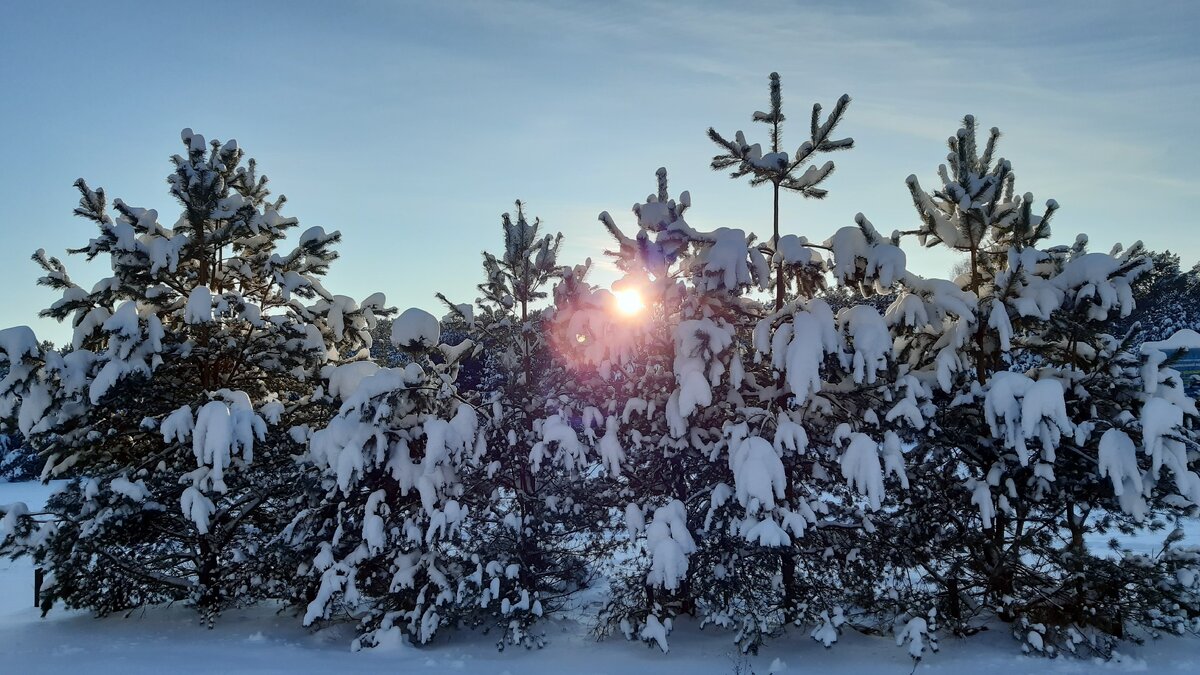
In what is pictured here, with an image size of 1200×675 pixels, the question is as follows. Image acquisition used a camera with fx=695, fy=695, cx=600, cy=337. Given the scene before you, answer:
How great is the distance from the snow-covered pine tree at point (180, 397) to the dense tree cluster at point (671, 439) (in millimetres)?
49

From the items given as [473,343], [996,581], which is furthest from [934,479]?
[473,343]

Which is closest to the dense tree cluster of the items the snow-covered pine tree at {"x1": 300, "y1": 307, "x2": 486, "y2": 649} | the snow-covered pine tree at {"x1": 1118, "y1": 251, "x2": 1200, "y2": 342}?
the snow-covered pine tree at {"x1": 300, "y1": 307, "x2": 486, "y2": 649}

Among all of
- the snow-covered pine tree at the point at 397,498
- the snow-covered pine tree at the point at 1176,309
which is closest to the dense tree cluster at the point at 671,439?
the snow-covered pine tree at the point at 397,498

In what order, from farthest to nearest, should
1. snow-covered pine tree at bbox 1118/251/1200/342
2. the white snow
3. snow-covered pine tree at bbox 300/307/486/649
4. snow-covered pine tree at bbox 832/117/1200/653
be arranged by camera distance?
1. snow-covered pine tree at bbox 1118/251/1200/342
2. the white snow
3. snow-covered pine tree at bbox 300/307/486/649
4. snow-covered pine tree at bbox 832/117/1200/653

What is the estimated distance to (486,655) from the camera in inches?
324

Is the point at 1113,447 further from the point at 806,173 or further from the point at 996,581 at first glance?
the point at 806,173

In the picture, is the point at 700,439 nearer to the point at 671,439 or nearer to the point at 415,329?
the point at 671,439

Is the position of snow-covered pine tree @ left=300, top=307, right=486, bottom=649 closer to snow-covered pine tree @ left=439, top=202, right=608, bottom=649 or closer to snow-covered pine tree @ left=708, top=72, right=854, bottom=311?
snow-covered pine tree @ left=439, top=202, right=608, bottom=649

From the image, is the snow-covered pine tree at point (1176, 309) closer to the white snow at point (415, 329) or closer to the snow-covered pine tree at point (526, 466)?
the snow-covered pine tree at point (526, 466)

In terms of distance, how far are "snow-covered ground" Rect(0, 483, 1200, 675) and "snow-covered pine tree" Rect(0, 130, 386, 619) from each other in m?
0.68

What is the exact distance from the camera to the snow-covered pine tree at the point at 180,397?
8555mm

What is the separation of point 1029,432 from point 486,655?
21.0 feet

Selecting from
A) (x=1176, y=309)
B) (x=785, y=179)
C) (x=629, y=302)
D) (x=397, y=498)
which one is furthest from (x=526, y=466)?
(x=1176, y=309)

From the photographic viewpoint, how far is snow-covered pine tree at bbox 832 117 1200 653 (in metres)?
7.04
